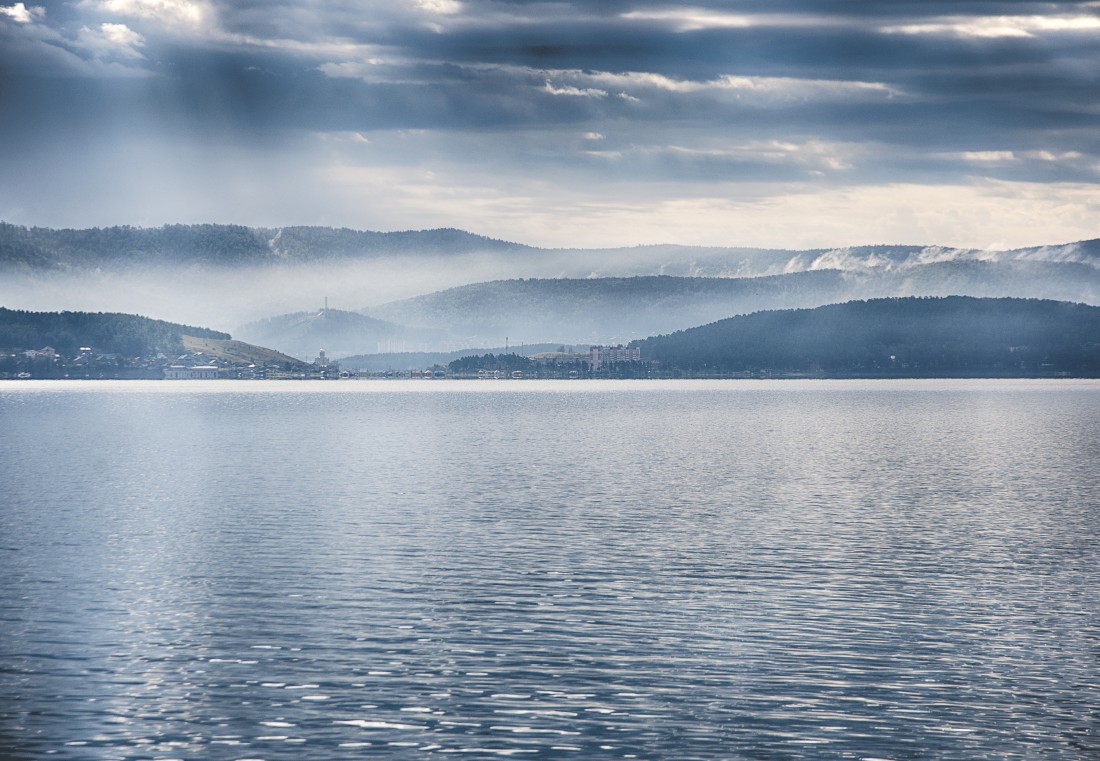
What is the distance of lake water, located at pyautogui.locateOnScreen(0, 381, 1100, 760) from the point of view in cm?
3438

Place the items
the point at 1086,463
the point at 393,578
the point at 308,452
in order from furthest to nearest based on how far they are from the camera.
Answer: the point at 308,452 → the point at 1086,463 → the point at 393,578

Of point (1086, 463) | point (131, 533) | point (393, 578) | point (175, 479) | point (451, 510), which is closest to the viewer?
point (393, 578)

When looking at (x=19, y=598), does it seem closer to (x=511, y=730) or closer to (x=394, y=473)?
(x=511, y=730)

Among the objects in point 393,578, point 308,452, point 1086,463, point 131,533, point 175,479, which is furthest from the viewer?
point 308,452

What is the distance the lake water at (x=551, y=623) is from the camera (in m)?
34.4

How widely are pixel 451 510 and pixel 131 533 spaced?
1994cm

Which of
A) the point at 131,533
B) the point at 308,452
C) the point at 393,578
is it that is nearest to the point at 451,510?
the point at 131,533

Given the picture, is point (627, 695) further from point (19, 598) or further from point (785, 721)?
point (19, 598)

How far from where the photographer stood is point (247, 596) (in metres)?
53.8

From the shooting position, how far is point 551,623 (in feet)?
156

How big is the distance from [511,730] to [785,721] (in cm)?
697

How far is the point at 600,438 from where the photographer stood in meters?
182

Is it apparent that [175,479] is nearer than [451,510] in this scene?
No

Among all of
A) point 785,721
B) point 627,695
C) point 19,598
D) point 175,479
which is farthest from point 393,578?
point 175,479
